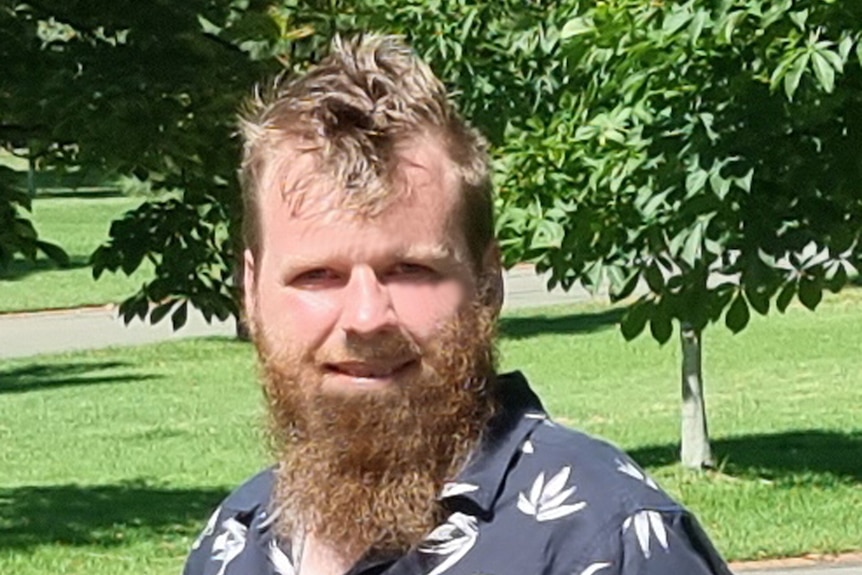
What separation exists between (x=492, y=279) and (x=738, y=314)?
288cm

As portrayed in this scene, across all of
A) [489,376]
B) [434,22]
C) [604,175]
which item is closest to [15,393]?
[434,22]

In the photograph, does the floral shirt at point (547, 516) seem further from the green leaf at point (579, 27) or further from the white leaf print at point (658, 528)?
the green leaf at point (579, 27)

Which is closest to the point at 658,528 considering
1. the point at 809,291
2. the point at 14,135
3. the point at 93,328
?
the point at 809,291

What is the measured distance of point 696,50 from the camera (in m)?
4.59

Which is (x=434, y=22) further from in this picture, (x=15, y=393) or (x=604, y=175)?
(x=15, y=393)

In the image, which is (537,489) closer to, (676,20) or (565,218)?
(676,20)

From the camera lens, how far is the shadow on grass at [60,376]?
20.8 meters

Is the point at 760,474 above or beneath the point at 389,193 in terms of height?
beneath

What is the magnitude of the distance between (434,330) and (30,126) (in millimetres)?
6969

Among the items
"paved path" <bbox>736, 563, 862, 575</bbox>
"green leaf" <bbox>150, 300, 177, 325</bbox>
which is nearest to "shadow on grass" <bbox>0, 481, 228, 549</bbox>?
"green leaf" <bbox>150, 300, 177, 325</bbox>

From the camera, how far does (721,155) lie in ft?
15.2

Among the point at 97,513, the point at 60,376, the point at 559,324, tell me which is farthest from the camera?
the point at 559,324

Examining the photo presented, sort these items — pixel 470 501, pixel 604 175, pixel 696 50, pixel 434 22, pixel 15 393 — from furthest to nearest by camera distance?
pixel 15 393, pixel 434 22, pixel 604 175, pixel 696 50, pixel 470 501

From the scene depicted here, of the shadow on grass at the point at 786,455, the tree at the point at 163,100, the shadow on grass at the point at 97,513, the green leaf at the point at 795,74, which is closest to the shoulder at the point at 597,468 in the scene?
the green leaf at the point at 795,74
